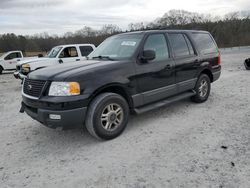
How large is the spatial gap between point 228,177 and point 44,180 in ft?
7.58

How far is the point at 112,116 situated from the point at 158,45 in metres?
1.91

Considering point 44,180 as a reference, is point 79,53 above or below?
above

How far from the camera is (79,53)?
10.8 m

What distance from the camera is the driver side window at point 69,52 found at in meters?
10.5

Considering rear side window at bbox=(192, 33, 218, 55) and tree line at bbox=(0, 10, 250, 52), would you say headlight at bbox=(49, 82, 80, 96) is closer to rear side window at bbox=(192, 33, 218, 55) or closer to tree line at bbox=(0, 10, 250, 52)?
rear side window at bbox=(192, 33, 218, 55)

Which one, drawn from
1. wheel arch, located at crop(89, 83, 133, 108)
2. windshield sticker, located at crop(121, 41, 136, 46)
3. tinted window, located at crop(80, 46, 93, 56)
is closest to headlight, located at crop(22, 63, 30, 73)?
tinted window, located at crop(80, 46, 93, 56)

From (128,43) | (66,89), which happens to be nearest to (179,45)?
(128,43)

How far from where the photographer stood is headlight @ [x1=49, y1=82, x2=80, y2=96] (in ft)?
11.8

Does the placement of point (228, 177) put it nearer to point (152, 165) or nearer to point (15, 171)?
point (152, 165)

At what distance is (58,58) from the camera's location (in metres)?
10.2

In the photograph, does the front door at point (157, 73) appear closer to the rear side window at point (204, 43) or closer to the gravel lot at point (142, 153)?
the gravel lot at point (142, 153)

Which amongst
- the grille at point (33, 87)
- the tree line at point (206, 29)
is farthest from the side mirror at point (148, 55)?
the tree line at point (206, 29)

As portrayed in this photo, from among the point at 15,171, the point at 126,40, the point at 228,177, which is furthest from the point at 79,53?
the point at 228,177

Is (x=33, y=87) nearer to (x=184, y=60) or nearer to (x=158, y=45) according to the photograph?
(x=158, y=45)
